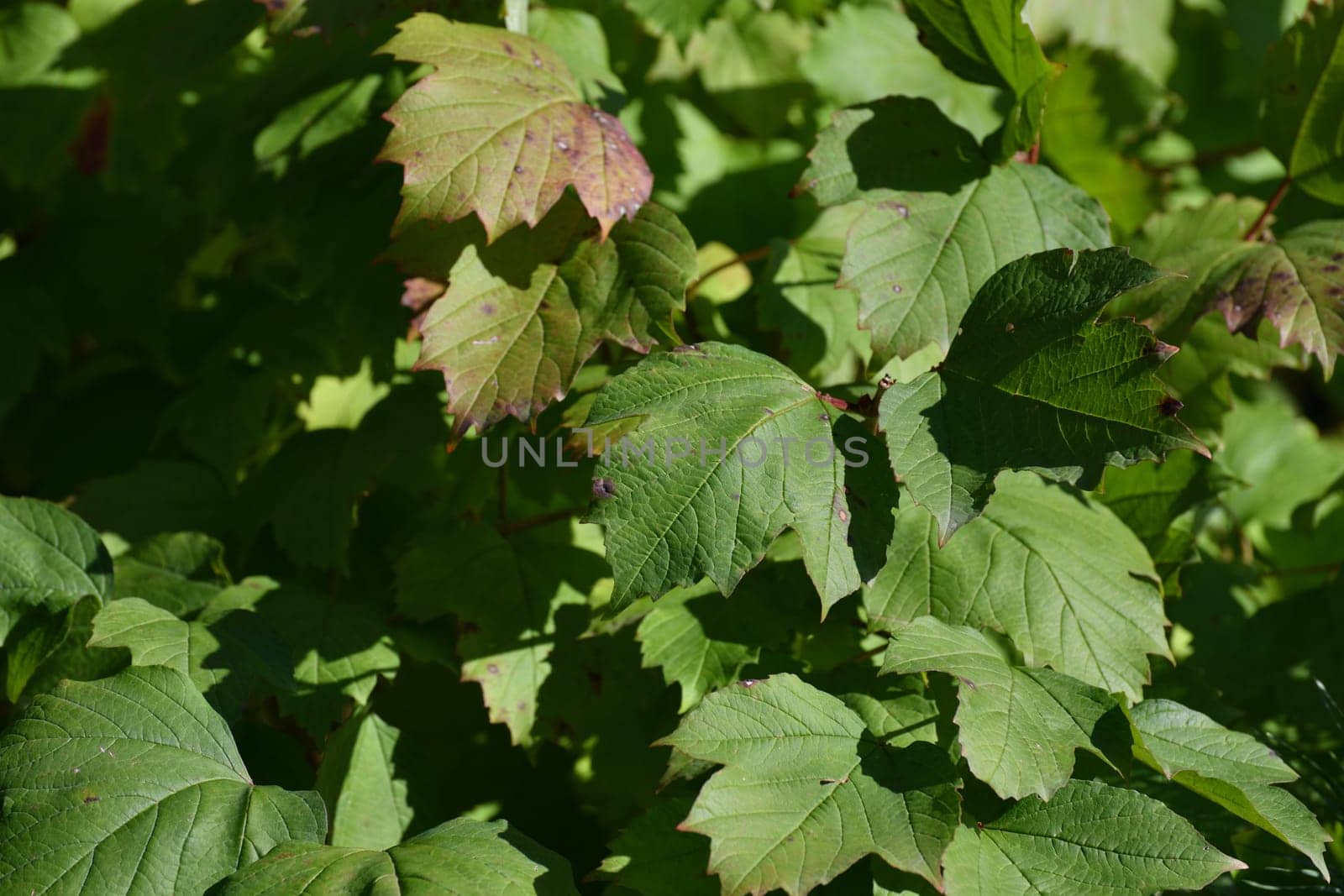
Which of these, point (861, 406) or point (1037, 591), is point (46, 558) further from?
point (1037, 591)

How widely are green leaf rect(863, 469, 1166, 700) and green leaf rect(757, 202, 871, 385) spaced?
0.95 ft

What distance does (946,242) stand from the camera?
4.31 ft

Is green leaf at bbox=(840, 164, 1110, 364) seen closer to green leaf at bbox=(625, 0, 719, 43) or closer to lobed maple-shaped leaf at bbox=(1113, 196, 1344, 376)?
lobed maple-shaped leaf at bbox=(1113, 196, 1344, 376)

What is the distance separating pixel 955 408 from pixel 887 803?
1.27 feet

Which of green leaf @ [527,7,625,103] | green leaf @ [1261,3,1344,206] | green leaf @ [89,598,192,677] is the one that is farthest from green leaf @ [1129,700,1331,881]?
green leaf @ [527,7,625,103]

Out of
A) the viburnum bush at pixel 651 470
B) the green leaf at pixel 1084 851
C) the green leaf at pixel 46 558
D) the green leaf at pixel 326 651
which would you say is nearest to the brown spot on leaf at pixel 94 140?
the viburnum bush at pixel 651 470

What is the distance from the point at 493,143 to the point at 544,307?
7.5 inches

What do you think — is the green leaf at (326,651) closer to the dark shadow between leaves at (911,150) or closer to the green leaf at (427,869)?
the green leaf at (427,869)

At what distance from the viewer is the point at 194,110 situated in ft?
6.66

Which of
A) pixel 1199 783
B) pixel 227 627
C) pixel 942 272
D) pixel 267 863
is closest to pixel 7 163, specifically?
pixel 227 627

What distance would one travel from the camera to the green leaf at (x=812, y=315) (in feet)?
4.99

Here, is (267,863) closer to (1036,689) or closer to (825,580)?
(825,580)

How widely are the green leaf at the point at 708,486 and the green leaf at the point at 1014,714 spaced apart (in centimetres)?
10

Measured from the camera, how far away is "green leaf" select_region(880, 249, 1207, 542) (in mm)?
1036
